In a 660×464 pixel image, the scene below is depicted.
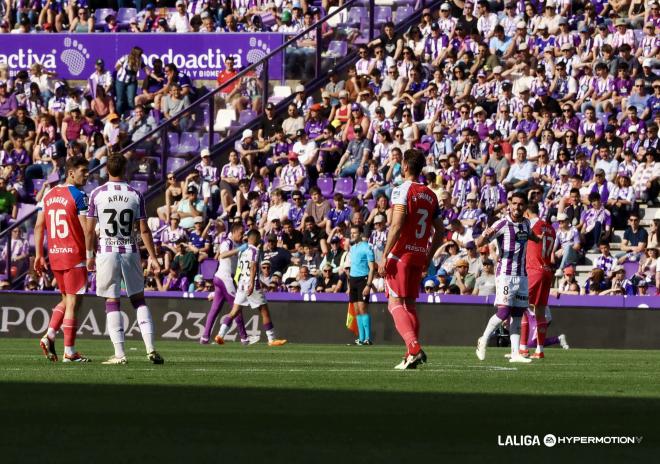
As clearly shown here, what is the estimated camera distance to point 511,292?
718 inches

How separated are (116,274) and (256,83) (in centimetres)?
1888

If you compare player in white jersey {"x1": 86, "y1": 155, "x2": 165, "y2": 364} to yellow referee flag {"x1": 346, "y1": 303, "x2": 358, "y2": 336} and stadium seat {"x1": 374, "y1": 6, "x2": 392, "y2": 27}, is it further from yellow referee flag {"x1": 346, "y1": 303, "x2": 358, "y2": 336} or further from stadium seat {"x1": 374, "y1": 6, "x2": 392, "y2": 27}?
Result: stadium seat {"x1": 374, "y1": 6, "x2": 392, "y2": 27}

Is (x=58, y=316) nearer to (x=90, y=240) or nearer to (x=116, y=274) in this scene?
(x=90, y=240)

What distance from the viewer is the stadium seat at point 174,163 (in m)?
32.5

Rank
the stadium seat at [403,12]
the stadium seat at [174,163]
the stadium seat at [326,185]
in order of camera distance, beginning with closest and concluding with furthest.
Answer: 1. the stadium seat at [326,185]
2. the stadium seat at [174,163]
3. the stadium seat at [403,12]

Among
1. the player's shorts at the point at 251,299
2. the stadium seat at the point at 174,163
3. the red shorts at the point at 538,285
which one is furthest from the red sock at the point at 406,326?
the stadium seat at the point at 174,163

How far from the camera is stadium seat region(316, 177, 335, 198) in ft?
102

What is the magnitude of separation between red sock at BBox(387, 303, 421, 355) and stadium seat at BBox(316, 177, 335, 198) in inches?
640

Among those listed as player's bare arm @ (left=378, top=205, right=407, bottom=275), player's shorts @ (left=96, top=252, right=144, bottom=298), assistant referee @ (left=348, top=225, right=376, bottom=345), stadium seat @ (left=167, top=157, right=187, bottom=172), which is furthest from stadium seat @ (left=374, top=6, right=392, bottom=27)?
player's shorts @ (left=96, top=252, right=144, bottom=298)

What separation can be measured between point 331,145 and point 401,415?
22.5m

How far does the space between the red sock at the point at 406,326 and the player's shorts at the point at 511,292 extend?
11.5 feet

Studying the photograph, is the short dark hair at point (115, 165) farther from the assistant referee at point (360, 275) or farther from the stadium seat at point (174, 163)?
the stadium seat at point (174, 163)

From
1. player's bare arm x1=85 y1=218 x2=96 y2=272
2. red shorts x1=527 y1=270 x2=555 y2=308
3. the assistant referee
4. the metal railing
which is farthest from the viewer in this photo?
the metal railing

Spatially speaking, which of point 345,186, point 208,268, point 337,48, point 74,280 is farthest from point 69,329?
point 337,48
